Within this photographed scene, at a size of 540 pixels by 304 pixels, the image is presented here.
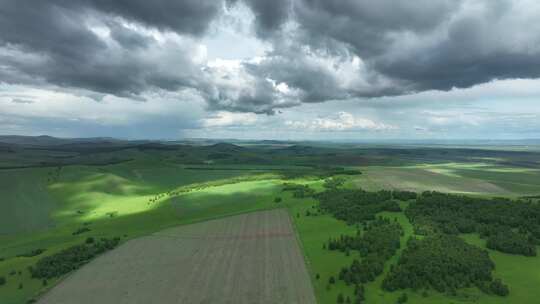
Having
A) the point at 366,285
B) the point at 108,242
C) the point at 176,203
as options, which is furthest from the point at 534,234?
the point at 176,203

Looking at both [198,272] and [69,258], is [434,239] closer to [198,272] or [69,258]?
[198,272]

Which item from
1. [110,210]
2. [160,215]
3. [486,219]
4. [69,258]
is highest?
[486,219]

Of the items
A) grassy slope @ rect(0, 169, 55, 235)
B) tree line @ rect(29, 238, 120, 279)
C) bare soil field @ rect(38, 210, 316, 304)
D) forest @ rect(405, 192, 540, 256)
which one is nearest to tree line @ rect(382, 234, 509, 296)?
forest @ rect(405, 192, 540, 256)

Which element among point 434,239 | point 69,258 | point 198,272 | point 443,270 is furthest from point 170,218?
point 443,270

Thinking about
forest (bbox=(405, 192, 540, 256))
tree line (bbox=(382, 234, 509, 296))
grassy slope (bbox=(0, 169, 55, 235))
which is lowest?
grassy slope (bbox=(0, 169, 55, 235))

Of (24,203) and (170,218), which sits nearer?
(170,218)

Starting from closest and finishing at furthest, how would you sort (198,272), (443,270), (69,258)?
1. (443,270)
2. (198,272)
3. (69,258)

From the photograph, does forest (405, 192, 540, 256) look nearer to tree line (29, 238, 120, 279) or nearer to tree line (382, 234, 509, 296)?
tree line (382, 234, 509, 296)

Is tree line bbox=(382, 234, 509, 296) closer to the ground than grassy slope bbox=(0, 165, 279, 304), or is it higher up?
higher up

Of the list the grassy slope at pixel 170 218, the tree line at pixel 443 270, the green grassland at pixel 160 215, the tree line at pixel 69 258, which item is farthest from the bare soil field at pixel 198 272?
the tree line at pixel 443 270

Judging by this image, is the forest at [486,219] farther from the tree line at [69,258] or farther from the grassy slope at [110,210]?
the tree line at [69,258]
